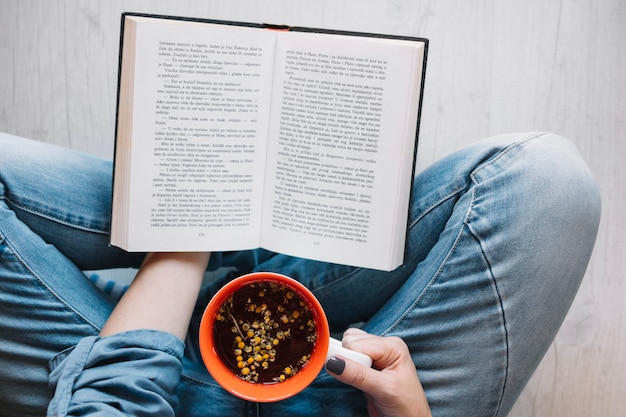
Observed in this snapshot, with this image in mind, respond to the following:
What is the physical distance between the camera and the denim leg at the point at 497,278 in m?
0.68

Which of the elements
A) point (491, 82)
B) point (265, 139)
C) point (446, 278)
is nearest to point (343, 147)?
point (265, 139)

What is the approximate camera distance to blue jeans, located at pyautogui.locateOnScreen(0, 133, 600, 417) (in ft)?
2.23

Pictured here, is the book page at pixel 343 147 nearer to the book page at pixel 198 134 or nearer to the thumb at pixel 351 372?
the book page at pixel 198 134

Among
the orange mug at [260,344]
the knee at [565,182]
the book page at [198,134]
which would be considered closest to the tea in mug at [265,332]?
the orange mug at [260,344]

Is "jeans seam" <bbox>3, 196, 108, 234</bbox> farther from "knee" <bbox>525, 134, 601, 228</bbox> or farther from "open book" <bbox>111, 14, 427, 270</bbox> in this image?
"knee" <bbox>525, 134, 601, 228</bbox>

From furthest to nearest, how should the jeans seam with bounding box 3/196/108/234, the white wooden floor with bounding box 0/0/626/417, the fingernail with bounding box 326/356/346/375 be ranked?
the white wooden floor with bounding box 0/0/626/417
the jeans seam with bounding box 3/196/108/234
the fingernail with bounding box 326/356/346/375

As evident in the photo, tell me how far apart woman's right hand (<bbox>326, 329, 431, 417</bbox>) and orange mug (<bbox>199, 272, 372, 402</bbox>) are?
0.05ft

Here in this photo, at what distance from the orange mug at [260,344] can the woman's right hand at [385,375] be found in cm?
1

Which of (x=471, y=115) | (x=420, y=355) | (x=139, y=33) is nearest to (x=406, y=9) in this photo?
(x=471, y=115)

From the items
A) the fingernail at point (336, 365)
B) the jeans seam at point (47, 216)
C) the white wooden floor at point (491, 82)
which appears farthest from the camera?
the white wooden floor at point (491, 82)

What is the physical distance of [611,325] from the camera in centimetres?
96

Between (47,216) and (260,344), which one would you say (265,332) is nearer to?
(260,344)

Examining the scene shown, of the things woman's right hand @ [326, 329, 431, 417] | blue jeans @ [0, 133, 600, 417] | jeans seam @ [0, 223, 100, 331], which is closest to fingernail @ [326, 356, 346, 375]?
woman's right hand @ [326, 329, 431, 417]

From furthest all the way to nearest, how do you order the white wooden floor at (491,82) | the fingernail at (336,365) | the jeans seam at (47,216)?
the white wooden floor at (491,82), the jeans seam at (47,216), the fingernail at (336,365)
